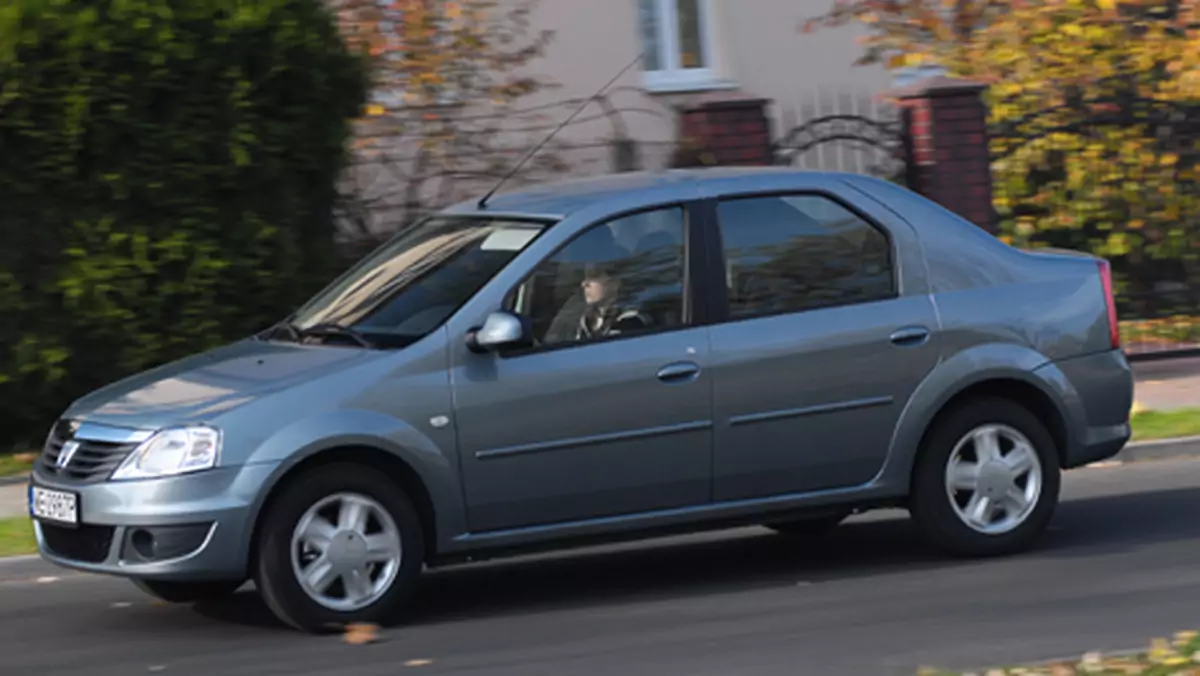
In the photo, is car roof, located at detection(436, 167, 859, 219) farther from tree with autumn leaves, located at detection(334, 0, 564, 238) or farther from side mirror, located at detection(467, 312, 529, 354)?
tree with autumn leaves, located at detection(334, 0, 564, 238)

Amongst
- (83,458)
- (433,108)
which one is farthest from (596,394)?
(433,108)

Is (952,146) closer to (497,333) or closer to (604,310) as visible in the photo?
(604,310)

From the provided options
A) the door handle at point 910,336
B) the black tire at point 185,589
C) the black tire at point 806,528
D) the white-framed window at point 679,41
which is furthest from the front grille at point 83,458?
the white-framed window at point 679,41

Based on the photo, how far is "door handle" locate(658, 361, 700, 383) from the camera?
750cm

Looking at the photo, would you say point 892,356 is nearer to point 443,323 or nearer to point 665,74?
point 443,323

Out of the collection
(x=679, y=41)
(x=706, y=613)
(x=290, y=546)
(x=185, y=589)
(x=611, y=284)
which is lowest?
(x=706, y=613)

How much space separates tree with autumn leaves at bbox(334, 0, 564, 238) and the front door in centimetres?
584

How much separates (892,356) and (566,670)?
6.96ft

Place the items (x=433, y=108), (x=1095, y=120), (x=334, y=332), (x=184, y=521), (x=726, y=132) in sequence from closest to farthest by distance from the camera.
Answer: (x=184, y=521) < (x=334, y=332) < (x=726, y=132) < (x=433, y=108) < (x=1095, y=120)

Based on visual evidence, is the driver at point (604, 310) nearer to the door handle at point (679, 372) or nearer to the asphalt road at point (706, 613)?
the door handle at point (679, 372)

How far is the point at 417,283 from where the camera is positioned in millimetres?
7746

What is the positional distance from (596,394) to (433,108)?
7278 millimetres

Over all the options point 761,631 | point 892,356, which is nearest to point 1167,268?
point 892,356

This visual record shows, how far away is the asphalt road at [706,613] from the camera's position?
6711mm
